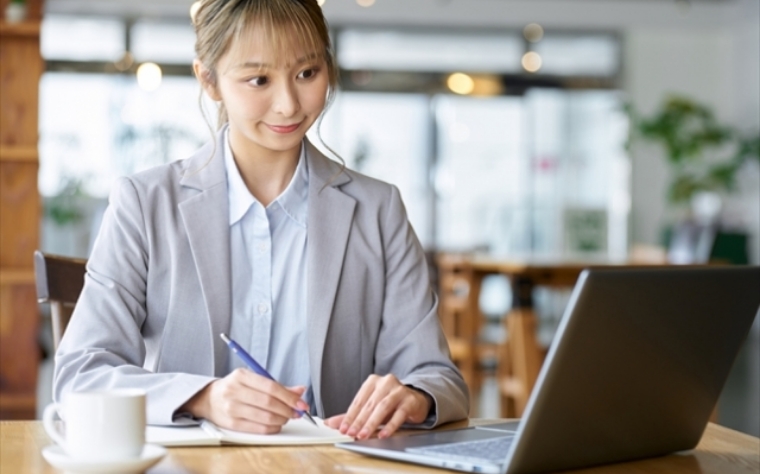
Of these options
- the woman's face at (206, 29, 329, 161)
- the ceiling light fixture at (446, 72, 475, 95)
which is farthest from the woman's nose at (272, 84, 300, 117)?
the ceiling light fixture at (446, 72, 475, 95)

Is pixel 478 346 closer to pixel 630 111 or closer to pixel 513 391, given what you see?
pixel 513 391

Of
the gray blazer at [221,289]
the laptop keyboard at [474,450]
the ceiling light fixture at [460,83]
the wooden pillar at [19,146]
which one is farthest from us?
the ceiling light fixture at [460,83]

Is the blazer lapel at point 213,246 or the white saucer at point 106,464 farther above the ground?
the blazer lapel at point 213,246

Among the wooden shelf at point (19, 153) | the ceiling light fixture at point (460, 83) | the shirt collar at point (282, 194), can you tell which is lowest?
the shirt collar at point (282, 194)

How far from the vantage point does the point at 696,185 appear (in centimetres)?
1012

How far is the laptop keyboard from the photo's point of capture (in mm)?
1086

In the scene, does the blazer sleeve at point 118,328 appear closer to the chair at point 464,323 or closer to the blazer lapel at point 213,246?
the blazer lapel at point 213,246

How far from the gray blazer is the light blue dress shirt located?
0.04 meters

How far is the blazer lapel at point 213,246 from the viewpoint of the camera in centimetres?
158

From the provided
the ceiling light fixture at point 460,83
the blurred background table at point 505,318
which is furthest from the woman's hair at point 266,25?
the ceiling light fixture at point 460,83

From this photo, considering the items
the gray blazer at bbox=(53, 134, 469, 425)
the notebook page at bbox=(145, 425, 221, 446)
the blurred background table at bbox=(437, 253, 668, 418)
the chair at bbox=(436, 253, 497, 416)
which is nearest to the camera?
the notebook page at bbox=(145, 425, 221, 446)

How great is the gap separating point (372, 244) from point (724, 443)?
24.7 inches

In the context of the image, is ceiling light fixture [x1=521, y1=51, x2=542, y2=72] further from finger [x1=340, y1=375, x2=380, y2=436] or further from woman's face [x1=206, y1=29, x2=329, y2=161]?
finger [x1=340, y1=375, x2=380, y2=436]

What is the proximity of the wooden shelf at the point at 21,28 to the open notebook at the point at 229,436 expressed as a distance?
3975mm
